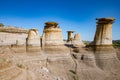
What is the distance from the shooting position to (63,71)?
1575 centimetres

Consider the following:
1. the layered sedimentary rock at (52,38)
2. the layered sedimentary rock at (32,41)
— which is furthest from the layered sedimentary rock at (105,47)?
the layered sedimentary rock at (32,41)

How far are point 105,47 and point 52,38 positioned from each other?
607 cm

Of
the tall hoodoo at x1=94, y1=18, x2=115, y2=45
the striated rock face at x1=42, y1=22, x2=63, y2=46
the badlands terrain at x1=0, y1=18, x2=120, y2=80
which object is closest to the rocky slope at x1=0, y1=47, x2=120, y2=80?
the badlands terrain at x1=0, y1=18, x2=120, y2=80

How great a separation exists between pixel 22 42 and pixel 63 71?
17.0ft

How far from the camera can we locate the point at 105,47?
57.9 ft

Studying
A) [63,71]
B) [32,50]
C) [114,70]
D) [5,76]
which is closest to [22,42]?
[32,50]

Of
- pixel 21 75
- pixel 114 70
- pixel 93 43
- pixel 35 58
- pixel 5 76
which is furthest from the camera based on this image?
pixel 93 43

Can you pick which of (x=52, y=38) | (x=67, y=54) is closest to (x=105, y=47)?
(x=67, y=54)

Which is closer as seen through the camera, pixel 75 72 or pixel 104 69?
pixel 75 72

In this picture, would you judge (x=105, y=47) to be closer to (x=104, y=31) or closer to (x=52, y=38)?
(x=104, y=31)

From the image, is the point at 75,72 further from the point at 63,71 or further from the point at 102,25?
the point at 102,25

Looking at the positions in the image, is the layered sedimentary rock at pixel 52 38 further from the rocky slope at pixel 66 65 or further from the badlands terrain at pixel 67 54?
the rocky slope at pixel 66 65

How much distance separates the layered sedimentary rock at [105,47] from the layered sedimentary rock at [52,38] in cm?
425

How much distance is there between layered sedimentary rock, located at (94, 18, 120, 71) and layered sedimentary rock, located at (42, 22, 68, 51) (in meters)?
4.25
